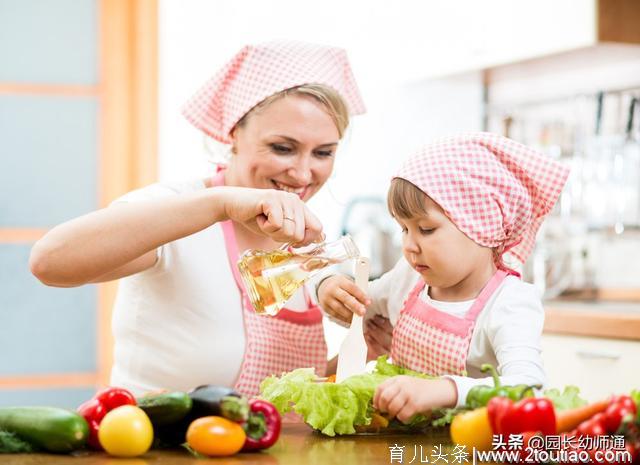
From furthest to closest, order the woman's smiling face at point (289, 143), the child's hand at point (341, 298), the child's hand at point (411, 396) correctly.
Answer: the woman's smiling face at point (289, 143) → the child's hand at point (341, 298) → the child's hand at point (411, 396)

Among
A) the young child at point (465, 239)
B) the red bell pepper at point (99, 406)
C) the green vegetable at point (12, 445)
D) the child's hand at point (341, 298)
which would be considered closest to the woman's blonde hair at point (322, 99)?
the young child at point (465, 239)

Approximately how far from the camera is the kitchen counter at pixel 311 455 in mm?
1244

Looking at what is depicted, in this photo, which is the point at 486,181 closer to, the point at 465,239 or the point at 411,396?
the point at 465,239

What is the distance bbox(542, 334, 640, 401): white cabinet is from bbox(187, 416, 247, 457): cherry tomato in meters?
1.58

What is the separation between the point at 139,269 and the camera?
176cm

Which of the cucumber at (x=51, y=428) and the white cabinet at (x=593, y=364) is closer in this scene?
the cucumber at (x=51, y=428)

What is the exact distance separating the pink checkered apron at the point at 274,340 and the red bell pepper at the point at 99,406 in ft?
1.56

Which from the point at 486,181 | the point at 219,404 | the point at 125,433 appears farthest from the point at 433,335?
the point at 125,433

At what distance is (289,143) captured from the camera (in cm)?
179

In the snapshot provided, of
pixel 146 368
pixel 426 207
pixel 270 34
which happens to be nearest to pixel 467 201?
pixel 426 207

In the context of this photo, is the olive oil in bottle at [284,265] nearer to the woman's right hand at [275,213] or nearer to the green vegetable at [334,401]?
the woman's right hand at [275,213]

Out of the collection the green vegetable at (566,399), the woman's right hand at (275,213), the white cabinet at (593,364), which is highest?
the woman's right hand at (275,213)

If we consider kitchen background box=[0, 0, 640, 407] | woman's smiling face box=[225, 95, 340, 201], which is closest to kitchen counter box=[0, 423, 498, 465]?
woman's smiling face box=[225, 95, 340, 201]

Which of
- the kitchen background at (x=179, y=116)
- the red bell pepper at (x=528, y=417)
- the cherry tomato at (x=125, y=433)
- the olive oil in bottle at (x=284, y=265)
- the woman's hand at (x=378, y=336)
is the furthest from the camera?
the kitchen background at (x=179, y=116)
